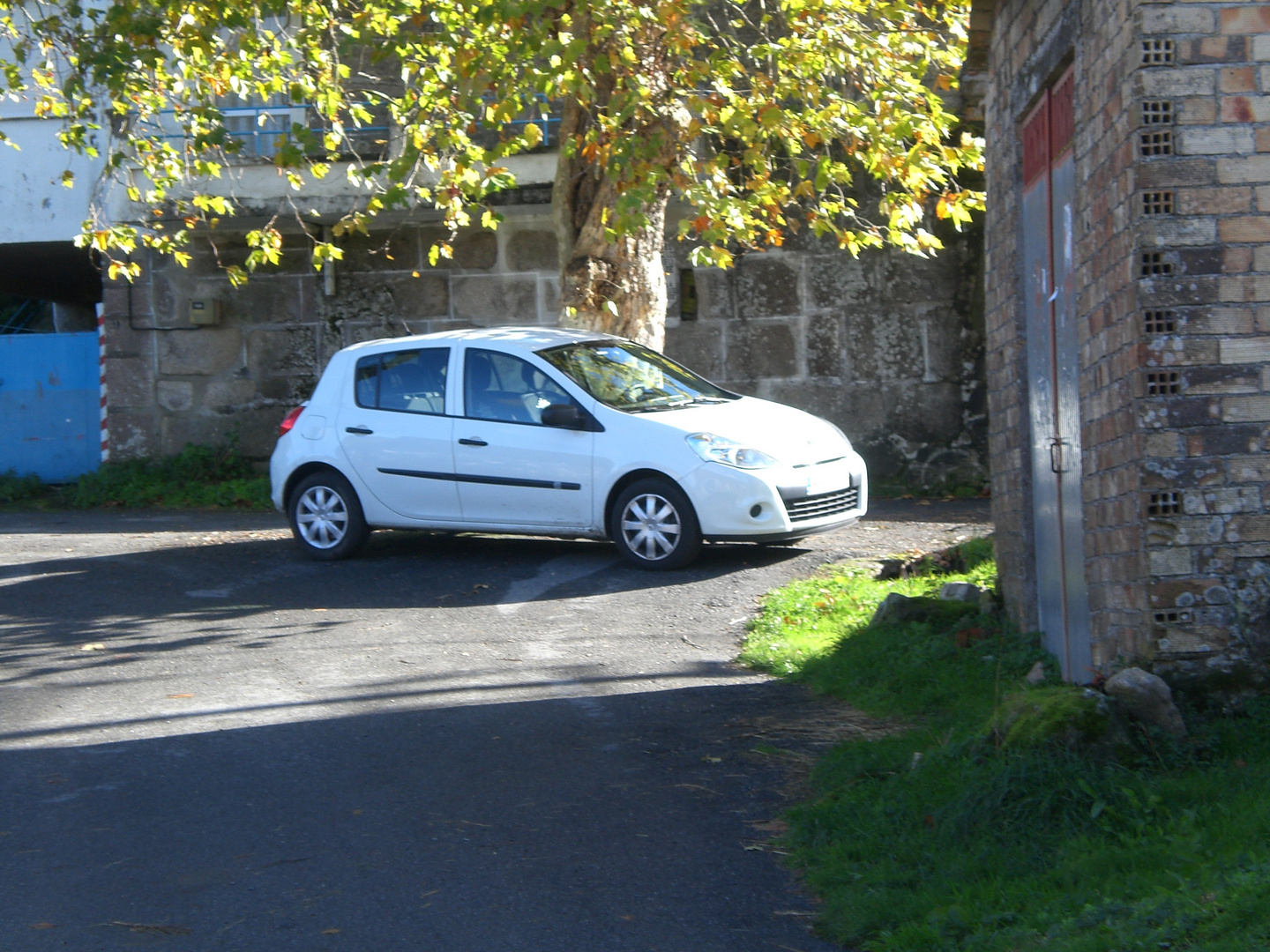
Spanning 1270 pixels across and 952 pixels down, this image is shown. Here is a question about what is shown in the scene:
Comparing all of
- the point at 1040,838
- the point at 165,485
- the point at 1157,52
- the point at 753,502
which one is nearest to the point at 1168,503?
the point at 1040,838

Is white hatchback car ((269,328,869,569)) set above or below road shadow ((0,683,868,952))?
above

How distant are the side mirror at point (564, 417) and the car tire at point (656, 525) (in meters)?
0.61

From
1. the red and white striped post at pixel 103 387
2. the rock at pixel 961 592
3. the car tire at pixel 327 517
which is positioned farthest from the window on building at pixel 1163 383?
the red and white striped post at pixel 103 387

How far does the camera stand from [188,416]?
621 inches

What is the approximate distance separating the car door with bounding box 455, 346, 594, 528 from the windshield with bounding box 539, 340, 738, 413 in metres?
0.23

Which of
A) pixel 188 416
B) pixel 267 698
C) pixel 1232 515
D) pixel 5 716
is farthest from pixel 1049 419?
pixel 188 416

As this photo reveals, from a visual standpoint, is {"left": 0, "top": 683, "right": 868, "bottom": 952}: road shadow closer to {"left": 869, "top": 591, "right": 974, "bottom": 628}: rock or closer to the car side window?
{"left": 869, "top": 591, "right": 974, "bottom": 628}: rock

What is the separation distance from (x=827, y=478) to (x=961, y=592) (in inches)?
87.4

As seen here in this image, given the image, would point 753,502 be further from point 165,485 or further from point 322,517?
point 165,485

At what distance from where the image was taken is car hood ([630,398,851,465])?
368 inches

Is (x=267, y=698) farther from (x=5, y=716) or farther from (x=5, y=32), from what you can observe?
(x=5, y=32)

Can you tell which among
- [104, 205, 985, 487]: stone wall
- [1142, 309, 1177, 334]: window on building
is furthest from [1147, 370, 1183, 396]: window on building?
[104, 205, 985, 487]: stone wall

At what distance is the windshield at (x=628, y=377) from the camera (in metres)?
9.84

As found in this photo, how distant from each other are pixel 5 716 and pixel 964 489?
33.7 ft
